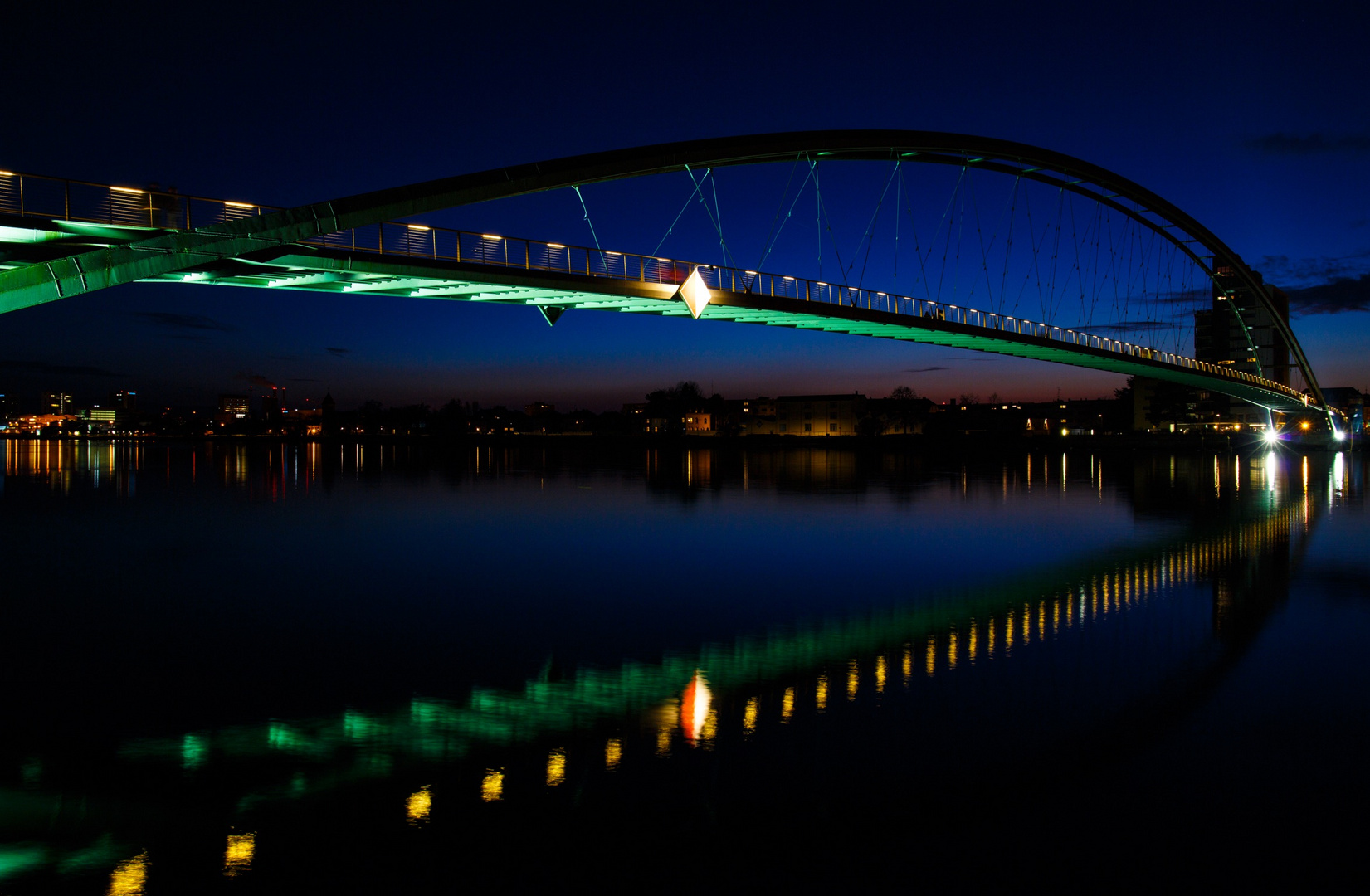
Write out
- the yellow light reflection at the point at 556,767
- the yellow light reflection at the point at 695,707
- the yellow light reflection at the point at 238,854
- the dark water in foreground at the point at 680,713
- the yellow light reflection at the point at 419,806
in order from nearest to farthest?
the yellow light reflection at the point at 238,854, the dark water in foreground at the point at 680,713, the yellow light reflection at the point at 419,806, the yellow light reflection at the point at 556,767, the yellow light reflection at the point at 695,707

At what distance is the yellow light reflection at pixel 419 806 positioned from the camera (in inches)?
215

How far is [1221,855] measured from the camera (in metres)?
5.05

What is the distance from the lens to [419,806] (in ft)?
18.5

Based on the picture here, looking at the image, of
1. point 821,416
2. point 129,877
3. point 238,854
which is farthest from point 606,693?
point 821,416

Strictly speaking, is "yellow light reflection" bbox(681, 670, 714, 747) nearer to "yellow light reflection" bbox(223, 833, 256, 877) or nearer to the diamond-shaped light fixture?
"yellow light reflection" bbox(223, 833, 256, 877)

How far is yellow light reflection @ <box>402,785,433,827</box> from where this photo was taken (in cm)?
546

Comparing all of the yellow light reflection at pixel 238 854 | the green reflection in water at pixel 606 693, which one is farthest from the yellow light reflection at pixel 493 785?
the yellow light reflection at pixel 238 854

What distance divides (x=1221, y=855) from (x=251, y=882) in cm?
555

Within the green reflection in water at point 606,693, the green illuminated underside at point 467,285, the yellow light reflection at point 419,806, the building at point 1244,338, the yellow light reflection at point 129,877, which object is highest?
the building at point 1244,338

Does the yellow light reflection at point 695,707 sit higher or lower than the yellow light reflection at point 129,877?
higher

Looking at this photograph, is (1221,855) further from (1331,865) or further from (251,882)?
(251,882)

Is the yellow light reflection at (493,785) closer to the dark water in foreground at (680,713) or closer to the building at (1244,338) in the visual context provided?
the dark water in foreground at (680,713)

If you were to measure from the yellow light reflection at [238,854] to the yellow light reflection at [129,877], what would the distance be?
1.34ft

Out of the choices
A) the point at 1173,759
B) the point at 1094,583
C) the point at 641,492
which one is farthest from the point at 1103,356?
the point at 1173,759
